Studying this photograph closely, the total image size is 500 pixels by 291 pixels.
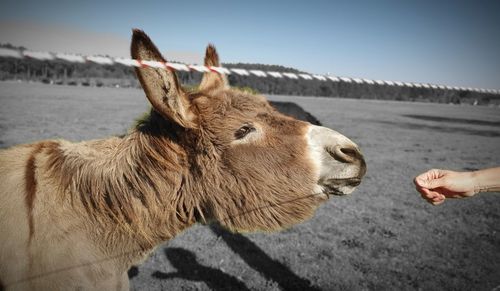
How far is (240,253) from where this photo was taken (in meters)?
5.89

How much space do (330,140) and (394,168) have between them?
1191 centimetres

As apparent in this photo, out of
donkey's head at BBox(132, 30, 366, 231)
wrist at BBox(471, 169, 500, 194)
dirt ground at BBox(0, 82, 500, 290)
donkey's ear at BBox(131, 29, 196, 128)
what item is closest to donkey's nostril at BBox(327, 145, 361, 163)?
donkey's head at BBox(132, 30, 366, 231)

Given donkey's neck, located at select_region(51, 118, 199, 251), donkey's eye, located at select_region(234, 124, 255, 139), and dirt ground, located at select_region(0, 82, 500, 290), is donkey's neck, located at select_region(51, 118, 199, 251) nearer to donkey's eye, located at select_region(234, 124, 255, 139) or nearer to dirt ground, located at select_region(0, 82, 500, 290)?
donkey's eye, located at select_region(234, 124, 255, 139)

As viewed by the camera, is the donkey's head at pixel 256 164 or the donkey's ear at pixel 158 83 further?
the donkey's head at pixel 256 164

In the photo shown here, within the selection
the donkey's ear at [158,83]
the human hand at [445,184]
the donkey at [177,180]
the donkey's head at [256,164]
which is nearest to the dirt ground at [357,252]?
the donkey at [177,180]

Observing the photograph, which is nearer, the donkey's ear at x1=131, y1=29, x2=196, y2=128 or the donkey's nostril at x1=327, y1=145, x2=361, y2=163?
the donkey's ear at x1=131, y1=29, x2=196, y2=128

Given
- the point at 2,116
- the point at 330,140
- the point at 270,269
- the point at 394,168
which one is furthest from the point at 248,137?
the point at 2,116

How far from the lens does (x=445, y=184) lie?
2.25 m

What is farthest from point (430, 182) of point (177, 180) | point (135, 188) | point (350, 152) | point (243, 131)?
point (135, 188)

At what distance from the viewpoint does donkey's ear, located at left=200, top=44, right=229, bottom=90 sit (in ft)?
8.71

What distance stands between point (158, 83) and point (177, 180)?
75cm

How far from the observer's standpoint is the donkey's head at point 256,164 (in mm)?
2178

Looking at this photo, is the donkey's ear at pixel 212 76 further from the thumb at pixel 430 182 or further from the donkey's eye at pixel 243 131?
the thumb at pixel 430 182

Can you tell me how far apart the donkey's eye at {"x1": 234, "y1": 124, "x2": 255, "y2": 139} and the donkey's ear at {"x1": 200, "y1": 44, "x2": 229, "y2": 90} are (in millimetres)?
558
